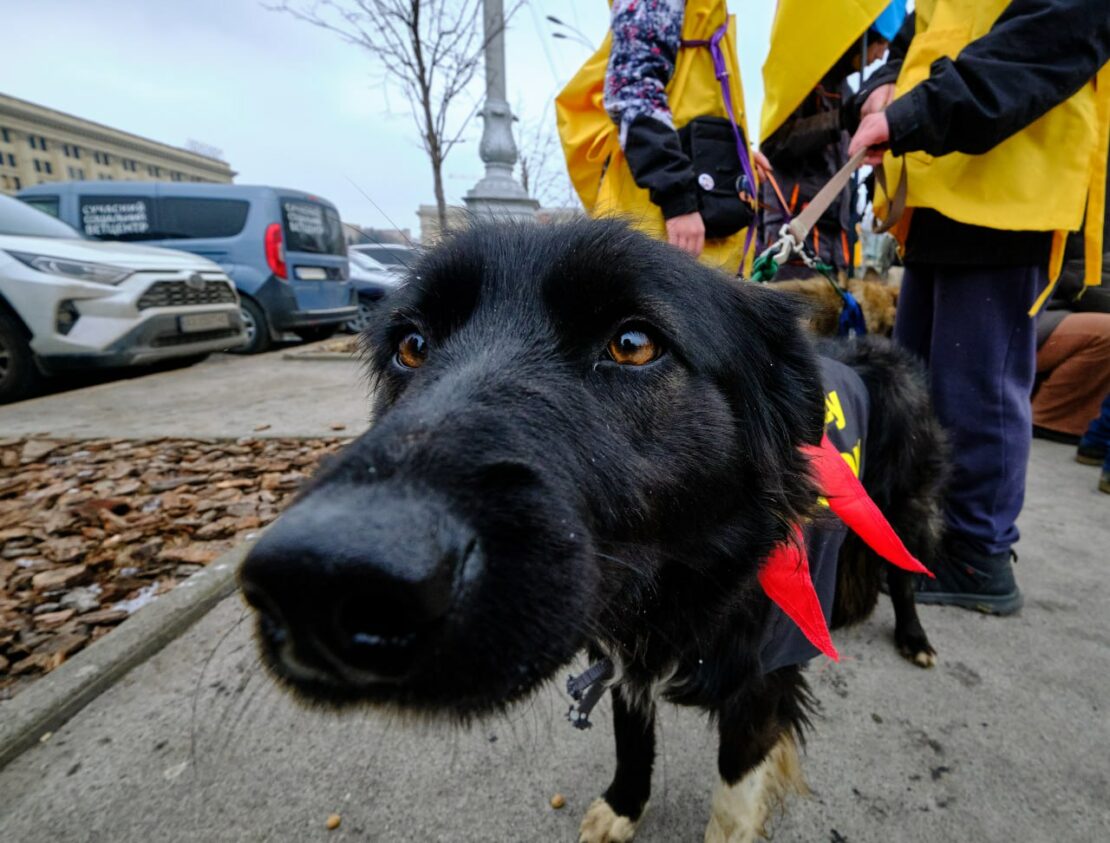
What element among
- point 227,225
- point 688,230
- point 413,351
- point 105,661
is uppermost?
point 227,225

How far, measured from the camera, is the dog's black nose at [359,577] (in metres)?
0.65

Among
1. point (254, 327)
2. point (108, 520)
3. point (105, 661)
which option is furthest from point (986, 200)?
point (254, 327)

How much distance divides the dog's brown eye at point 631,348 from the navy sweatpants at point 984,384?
1764 mm

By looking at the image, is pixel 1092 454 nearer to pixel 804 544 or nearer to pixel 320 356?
pixel 804 544

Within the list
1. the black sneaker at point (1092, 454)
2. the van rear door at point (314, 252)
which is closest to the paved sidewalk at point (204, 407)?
the van rear door at point (314, 252)

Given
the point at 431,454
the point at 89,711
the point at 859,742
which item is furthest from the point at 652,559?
the point at 89,711

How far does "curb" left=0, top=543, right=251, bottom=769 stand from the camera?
1625 mm

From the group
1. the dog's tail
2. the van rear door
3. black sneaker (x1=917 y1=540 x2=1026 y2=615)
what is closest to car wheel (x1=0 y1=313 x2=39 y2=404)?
the van rear door

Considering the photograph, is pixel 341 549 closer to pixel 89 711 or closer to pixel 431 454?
pixel 431 454

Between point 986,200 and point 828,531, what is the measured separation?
1373 millimetres

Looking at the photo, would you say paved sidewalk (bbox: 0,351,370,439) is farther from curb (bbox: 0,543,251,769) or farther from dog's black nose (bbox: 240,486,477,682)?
dog's black nose (bbox: 240,486,477,682)

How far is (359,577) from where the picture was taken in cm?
65

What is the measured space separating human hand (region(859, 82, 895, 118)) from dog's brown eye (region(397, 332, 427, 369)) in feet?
7.09

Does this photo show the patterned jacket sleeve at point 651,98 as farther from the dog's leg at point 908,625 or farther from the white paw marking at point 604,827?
the white paw marking at point 604,827
